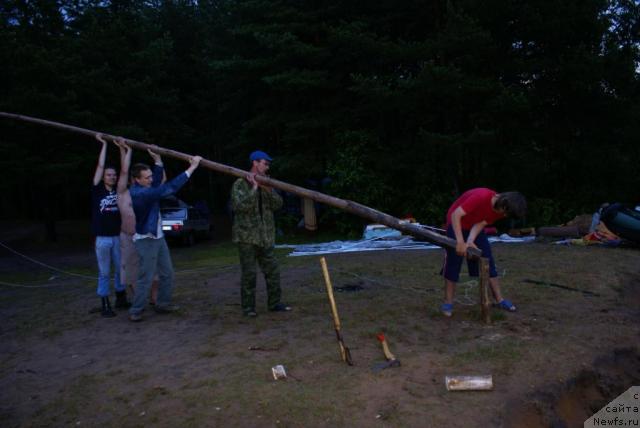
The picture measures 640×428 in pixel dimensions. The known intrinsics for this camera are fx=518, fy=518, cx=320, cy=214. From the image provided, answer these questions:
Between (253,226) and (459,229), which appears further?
(253,226)

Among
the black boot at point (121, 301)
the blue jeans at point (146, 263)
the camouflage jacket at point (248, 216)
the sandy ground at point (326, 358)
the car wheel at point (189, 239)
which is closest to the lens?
the sandy ground at point (326, 358)

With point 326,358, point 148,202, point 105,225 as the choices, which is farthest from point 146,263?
point 326,358

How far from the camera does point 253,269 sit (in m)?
6.10

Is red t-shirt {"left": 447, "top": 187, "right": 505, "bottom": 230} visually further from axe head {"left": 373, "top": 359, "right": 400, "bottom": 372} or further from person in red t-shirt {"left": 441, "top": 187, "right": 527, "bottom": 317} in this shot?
axe head {"left": 373, "top": 359, "right": 400, "bottom": 372}

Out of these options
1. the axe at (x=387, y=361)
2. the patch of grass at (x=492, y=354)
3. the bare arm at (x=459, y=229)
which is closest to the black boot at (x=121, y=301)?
the axe at (x=387, y=361)

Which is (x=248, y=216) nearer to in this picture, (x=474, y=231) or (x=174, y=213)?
(x=474, y=231)

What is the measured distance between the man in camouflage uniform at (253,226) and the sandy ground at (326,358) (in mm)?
511

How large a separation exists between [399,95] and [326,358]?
12416mm

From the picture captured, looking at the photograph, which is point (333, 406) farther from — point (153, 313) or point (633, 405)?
point (153, 313)

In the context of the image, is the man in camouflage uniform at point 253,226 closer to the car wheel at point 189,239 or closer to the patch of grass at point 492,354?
the patch of grass at point 492,354

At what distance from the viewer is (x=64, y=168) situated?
53.8ft

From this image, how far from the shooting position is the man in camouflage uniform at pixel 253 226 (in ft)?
19.9

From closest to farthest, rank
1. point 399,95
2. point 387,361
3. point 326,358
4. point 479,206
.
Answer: point 387,361, point 326,358, point 479,206, point 399,95

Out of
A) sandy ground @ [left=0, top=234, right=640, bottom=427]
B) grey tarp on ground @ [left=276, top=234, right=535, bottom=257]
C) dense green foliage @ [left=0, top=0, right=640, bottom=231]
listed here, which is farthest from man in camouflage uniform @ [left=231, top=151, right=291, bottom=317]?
dense green foliage @ [left=0, top=0, right=640, bottom=231]
